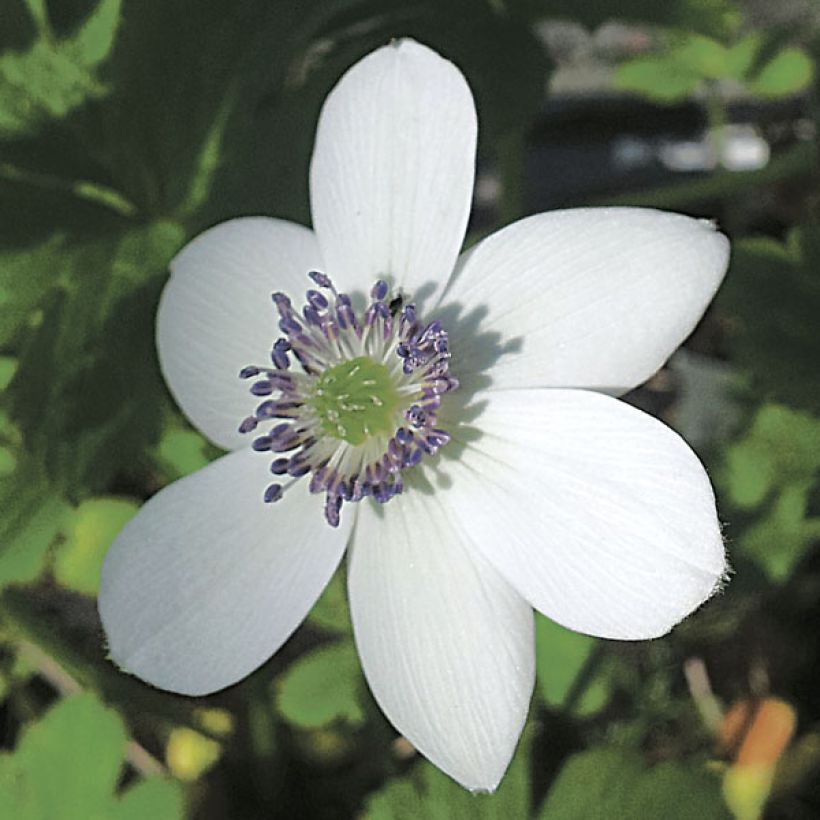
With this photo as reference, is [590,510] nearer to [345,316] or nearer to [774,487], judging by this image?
[345,316]

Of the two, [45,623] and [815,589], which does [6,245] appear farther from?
[815,589]

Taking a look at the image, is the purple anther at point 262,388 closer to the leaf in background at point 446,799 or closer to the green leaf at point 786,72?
the leaf in background at point 446,799

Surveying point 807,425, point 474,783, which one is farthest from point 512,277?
point 807,425

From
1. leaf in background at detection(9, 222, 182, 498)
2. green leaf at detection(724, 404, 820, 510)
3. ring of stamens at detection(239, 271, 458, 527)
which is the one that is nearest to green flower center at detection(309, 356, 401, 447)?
ring of stamens at detection(239, 271, 458, 527)

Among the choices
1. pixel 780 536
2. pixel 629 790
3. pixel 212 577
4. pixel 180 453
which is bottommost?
pixel 780 536

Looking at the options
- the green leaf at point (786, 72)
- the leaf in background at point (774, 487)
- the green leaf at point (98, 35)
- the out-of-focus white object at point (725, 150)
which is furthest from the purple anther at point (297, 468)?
the out-of-focus white object at point (725, 150)

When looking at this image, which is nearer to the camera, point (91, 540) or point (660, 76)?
point (91, 540)

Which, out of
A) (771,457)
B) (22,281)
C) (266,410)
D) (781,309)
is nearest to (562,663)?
(771,457)

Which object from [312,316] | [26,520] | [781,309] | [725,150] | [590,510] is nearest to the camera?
[590,510]
